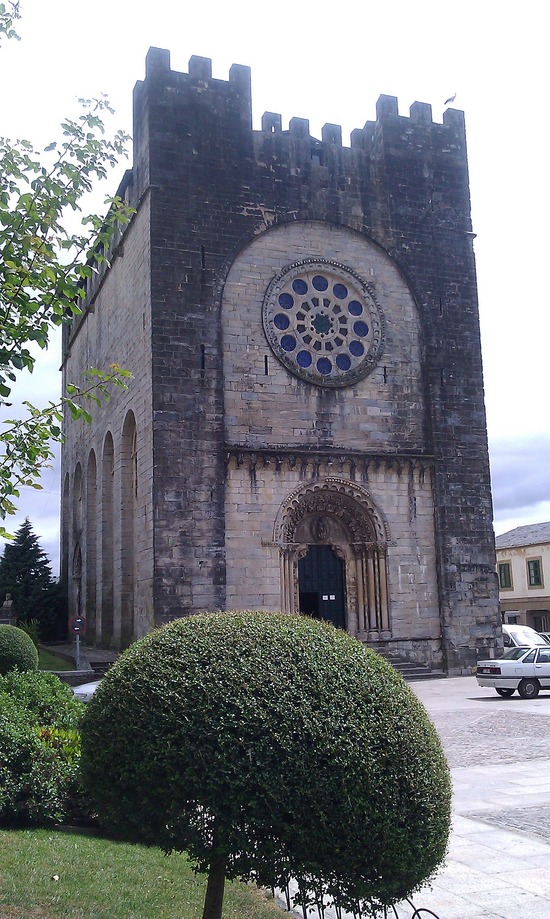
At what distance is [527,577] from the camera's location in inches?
1986

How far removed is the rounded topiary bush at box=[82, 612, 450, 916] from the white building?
4560 centimetres

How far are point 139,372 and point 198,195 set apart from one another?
509 centimetres

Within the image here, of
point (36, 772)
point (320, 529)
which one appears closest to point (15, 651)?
point (320, 529)

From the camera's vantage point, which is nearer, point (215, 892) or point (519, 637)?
point (215, 892)

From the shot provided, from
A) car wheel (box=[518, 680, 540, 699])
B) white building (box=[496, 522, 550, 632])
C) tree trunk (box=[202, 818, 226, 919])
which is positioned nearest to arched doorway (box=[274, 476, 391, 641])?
car wheel (box=[518, 680, 540, 699])

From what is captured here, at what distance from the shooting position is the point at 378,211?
24531 millimetres

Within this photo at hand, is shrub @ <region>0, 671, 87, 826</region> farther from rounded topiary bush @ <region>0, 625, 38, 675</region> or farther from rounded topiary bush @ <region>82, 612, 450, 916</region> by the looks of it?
rounded topiary bush @ <region>0, 625, 38, 675</region>

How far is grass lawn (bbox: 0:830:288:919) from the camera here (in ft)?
18.2

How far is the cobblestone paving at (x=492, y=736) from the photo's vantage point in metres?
11.6

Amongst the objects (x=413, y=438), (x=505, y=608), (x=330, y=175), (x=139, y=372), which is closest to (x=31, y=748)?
(x=139, y=372)

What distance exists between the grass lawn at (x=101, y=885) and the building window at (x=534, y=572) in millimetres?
45690

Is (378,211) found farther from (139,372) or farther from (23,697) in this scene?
(23,697)

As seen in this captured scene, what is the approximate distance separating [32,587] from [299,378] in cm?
1997

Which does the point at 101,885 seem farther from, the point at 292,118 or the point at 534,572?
the point at 534,572
